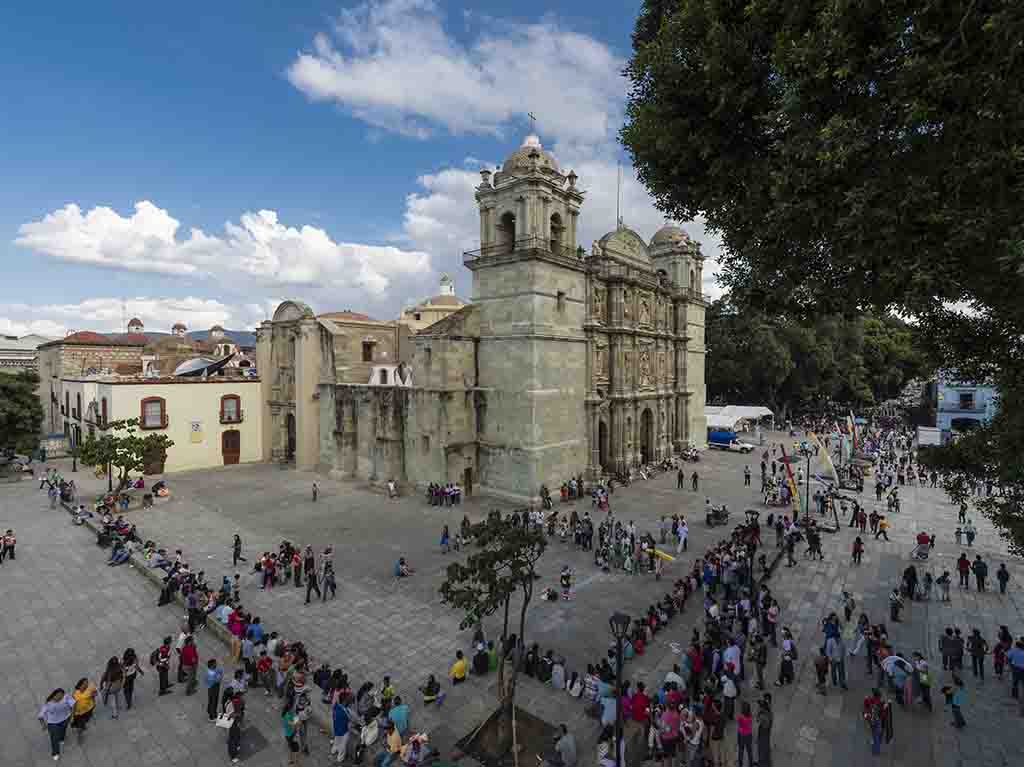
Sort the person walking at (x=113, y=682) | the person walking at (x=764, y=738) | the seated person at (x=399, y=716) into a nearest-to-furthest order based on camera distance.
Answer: the person walking at (x=764, y=738)
the seated person at (x=399, y=716)
the person walking at (x=113, y=682)

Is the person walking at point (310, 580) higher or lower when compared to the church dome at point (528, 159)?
lower

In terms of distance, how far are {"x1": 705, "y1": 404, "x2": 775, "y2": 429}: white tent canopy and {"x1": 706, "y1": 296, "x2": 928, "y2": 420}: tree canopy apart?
4823 mm

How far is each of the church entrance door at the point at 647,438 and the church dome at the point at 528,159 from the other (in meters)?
16.6

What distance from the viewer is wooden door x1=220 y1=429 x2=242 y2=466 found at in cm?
3466

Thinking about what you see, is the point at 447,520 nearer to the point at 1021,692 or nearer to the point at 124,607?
the point at 124,607

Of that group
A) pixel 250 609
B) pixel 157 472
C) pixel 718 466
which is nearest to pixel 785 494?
pixel 718 466

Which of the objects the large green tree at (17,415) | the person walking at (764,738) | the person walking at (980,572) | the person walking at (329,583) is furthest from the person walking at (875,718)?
the large green tree at (17,415)

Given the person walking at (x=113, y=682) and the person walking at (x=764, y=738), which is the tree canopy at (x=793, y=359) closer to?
the person walking at (x=764, y=738)

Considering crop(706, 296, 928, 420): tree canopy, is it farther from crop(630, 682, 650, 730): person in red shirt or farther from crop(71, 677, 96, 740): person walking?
crop(71, 677, 96, 740): person walking

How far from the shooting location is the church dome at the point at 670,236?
38406 mm

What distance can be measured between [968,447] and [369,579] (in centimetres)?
1545

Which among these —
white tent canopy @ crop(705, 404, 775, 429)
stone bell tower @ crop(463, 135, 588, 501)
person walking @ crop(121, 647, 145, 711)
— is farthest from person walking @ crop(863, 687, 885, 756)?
white tent canopy @ crop(705, 404, 775, 429)

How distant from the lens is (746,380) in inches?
1981

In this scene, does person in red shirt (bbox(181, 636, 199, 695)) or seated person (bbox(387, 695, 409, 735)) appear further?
person in red shirt (bbox(181, 636, 199, 695))
